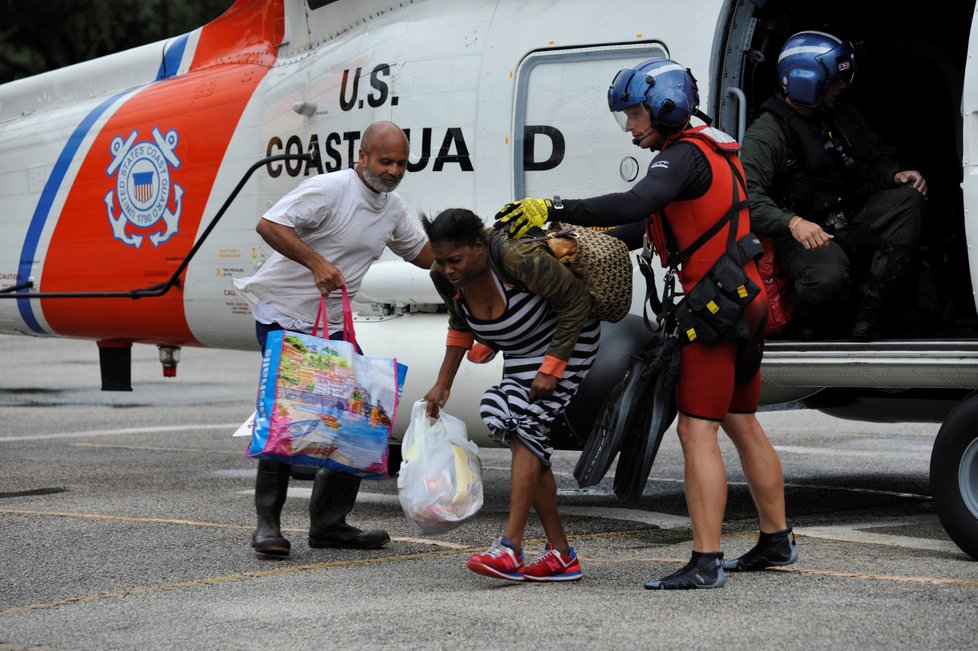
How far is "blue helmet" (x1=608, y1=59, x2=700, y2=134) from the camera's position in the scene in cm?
532

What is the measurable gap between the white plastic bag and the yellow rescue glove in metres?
0.92

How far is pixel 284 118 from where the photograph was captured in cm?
834

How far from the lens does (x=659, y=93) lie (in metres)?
5.33

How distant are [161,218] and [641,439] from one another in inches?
173

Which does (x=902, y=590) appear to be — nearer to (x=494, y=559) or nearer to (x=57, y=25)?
(x=494, y=559)

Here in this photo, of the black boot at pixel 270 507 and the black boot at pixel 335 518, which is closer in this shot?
the black boot at pixel 270 507

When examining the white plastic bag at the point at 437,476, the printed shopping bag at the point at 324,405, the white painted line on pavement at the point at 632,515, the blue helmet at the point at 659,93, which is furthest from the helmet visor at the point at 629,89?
the white painted line on pavement at the point at 632,515

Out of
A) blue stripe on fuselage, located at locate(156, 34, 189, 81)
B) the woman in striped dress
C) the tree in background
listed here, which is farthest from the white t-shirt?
the tree in background

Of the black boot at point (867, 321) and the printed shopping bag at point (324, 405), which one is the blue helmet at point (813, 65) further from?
the printed shopping bag at point (324, 405)

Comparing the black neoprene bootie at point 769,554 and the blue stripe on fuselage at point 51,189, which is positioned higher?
the blue stripe on fuselage at point 51,189

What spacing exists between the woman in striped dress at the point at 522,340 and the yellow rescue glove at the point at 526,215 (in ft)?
0.89

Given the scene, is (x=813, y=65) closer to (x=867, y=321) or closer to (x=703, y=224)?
(x=867, y=321)

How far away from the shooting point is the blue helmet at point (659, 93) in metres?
5.32

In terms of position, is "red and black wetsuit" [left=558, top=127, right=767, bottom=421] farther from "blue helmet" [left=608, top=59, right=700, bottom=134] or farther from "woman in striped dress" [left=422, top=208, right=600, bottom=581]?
"woman in striped dress" [left=422, top=208, right=600, bottom=581]
